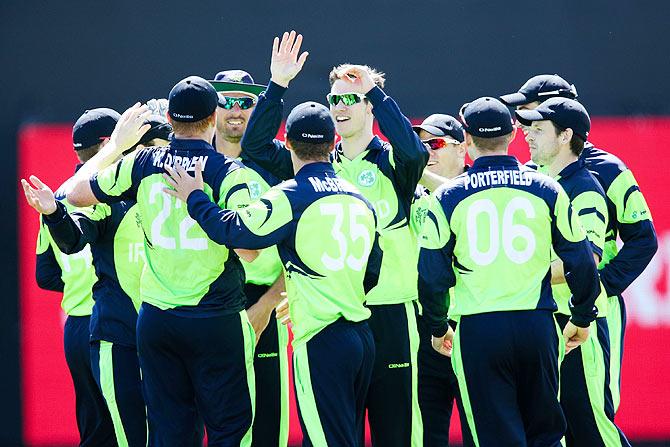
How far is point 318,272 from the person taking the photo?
15.6ft

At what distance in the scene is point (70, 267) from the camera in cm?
581

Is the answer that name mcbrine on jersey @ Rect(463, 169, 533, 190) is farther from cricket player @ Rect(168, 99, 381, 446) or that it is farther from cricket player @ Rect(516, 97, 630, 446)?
cricket player @ Rect(516, 97, 630, 446)

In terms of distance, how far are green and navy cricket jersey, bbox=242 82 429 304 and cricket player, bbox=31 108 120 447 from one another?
845mm

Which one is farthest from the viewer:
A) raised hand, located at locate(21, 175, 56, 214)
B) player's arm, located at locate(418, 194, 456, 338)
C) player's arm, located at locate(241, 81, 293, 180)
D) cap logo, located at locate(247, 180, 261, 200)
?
cap logo, located at locate(247, 180, 261, 200)

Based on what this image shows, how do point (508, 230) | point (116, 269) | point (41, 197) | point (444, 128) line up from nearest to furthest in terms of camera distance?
point (508, 230)
point (41, 197)
point (116, 269)
point (444, 128)

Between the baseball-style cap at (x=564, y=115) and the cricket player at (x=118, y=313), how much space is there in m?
2.06

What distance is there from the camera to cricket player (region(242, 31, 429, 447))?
5238 millimetres

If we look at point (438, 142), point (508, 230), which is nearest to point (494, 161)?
point (508, 230)

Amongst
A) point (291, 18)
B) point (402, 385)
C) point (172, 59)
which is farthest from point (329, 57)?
point (402, 385)

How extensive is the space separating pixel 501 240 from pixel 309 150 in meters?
0.92

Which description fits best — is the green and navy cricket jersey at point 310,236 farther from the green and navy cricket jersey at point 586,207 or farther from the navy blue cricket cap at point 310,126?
the green and navy cricket jersey at point 586,207

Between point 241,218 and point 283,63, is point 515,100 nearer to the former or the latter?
point 283,63

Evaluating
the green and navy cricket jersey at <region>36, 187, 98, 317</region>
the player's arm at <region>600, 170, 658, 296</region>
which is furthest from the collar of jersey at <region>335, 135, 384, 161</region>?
the green and navy cricket jersey at <region>36, 187, 98, 317</region>

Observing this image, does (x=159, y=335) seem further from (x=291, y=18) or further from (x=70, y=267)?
(x=291, y=18)
